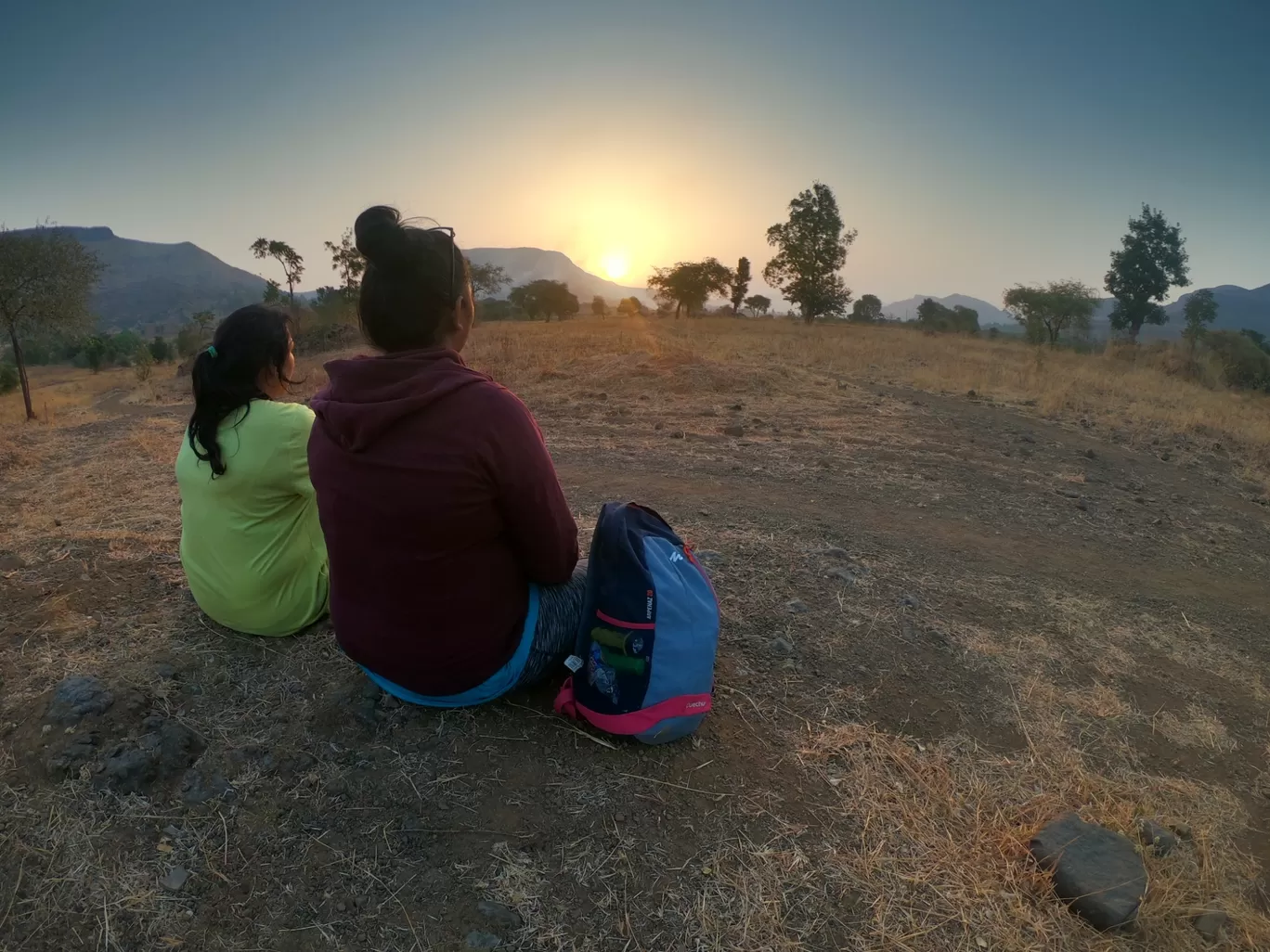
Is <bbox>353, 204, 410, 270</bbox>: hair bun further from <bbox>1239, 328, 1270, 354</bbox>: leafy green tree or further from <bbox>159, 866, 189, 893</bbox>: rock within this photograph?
<bbox>1239, 328, 1270, 354</bbox>: leafy green tree

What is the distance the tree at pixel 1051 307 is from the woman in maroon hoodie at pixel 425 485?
35.4 metres

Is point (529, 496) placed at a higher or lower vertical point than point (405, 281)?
lower

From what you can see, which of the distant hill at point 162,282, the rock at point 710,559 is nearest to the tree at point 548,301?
the rock at point 710,559

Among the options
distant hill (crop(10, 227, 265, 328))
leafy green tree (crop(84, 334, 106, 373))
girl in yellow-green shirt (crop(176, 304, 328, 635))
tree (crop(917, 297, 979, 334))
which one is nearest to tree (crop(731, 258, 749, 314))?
tree (crop(917, 297, 979, 334))

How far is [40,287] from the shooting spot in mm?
13547

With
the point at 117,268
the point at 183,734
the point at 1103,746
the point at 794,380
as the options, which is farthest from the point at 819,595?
the point at 117,268

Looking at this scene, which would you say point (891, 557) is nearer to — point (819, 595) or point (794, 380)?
point (819, 595)

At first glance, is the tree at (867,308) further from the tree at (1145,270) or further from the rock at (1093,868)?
the rock at (1093,868)

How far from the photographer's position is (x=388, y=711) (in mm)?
2307

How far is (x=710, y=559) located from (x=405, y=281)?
2.46 m

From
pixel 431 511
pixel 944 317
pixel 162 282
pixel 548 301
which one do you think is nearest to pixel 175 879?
pixel 431 511

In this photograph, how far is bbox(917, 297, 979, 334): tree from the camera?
3638 cm

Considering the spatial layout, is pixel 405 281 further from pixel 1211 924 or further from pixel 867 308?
pixel 867 308

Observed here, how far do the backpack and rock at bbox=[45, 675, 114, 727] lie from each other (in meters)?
1.52
